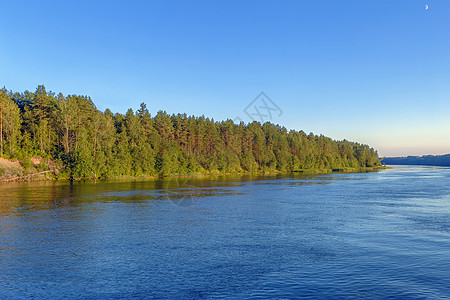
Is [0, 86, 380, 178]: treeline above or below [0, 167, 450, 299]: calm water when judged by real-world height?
above

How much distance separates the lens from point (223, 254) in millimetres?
26328

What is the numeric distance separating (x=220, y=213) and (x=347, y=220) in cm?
1764

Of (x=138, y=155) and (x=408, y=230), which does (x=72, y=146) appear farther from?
(x=408, y=230)

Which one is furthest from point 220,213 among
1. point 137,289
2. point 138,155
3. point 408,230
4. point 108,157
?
point 138,155

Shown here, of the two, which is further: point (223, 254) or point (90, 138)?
point (90, 138)

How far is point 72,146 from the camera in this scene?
132125 mm

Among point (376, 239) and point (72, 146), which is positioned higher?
point (72, 146)

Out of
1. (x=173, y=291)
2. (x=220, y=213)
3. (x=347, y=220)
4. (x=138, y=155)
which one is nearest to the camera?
(x=173, y=291)

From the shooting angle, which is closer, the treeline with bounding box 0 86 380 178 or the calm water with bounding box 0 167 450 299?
the calm water with bounding box 0 167 450 299

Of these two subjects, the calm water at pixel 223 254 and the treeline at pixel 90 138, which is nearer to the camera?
the calm water at pixel 223 254

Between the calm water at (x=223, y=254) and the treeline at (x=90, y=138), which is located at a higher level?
the treeline at (x=90, y=138)

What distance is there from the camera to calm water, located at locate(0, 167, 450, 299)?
63.7 feet

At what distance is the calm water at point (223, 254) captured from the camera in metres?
19.4

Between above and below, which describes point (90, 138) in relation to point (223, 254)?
above
